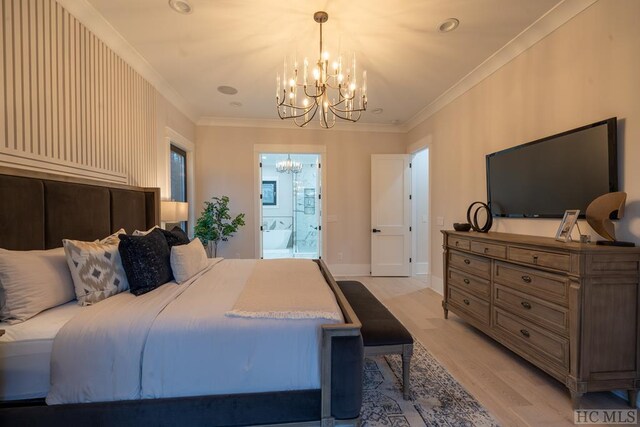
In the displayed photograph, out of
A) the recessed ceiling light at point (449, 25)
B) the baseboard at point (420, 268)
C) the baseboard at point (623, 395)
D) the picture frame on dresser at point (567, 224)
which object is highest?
the recessed ceiling light at point (449, 25)

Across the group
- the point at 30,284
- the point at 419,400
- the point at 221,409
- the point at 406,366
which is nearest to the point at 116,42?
the point at 30,284

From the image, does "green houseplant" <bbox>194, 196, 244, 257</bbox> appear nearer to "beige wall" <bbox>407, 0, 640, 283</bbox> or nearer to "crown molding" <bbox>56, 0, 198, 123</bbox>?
"crown molding" <bbox>56, 0, 198, 123</bbox>

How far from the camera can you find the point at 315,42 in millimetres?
2756

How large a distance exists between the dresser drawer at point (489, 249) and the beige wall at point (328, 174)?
268 centimetres

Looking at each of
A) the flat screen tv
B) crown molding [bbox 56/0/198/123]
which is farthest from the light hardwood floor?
crown molding [bbox 56/0/198/123]

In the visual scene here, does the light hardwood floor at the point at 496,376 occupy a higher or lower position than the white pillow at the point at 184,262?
lower

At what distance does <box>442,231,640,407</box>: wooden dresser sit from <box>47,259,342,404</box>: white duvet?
153 centimetres

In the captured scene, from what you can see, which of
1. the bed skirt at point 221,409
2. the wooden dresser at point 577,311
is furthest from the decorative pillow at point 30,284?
the wooden dresser at point 577,311

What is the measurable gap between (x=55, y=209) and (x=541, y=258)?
3.40 meters

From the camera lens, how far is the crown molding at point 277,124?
4.92m

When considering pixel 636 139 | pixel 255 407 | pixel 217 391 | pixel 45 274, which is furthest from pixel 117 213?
pixel 636 139

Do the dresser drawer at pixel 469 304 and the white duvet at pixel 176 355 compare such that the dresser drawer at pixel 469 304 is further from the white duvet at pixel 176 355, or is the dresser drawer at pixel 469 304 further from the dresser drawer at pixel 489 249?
the white duvet at pixel 176 355

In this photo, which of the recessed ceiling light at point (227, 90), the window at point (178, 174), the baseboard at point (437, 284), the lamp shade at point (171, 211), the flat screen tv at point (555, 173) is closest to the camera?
the flat screen tv at point (555, 173)

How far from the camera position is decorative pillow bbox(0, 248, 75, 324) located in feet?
4.62
